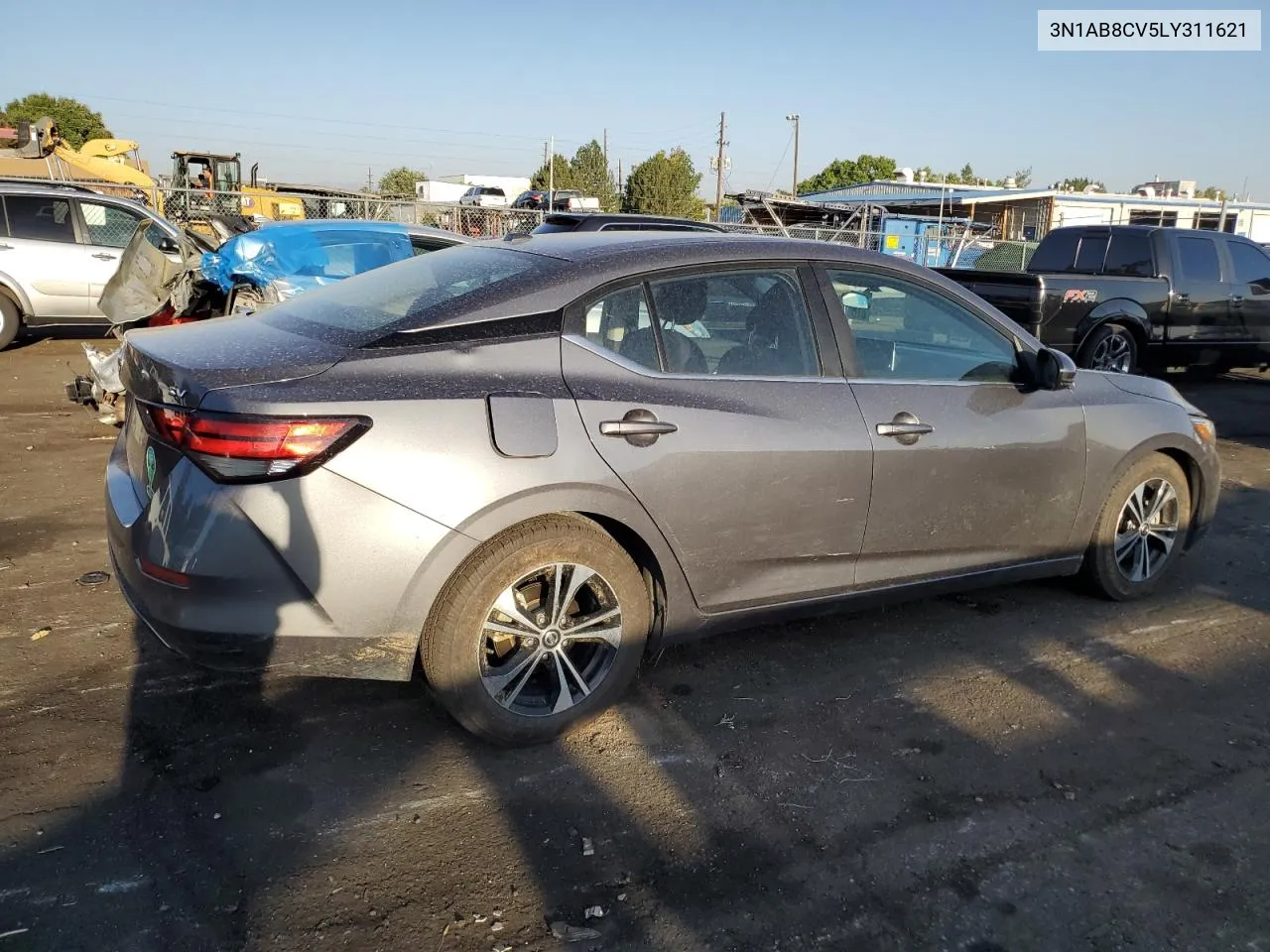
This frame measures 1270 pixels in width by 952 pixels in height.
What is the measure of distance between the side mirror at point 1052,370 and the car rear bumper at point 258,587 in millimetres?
2683

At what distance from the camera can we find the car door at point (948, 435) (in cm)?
366

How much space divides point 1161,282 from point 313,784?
10185 mm

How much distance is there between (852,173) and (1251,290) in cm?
6768

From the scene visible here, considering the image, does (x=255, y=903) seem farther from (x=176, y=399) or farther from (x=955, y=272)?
(x=955, y=272)

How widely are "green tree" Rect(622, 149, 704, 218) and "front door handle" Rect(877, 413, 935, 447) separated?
132 feet

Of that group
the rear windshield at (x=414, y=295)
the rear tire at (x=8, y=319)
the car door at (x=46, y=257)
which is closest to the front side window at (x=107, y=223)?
the car door at (x=46, y=257)

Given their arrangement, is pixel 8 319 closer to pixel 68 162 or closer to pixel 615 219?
pixel 615 219

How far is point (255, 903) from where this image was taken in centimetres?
246

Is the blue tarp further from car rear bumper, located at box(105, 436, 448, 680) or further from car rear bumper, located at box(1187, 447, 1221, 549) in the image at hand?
car rear bumper, located at box(1187, 447, 1221, 549)

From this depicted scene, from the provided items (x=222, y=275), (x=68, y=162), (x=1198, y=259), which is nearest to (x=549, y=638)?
(x=222, y=275)

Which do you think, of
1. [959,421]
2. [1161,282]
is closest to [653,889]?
[959,421]

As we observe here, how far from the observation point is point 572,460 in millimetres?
2980

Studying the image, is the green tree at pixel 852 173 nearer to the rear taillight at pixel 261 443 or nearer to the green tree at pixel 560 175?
the green tree at pixel 560 175

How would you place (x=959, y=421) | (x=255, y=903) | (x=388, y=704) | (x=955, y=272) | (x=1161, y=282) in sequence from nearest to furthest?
(x=255, y=903) → (x=388, y=704) → (x=959, y=421) → (x=955, y=272) → (x=1161, y=282)
